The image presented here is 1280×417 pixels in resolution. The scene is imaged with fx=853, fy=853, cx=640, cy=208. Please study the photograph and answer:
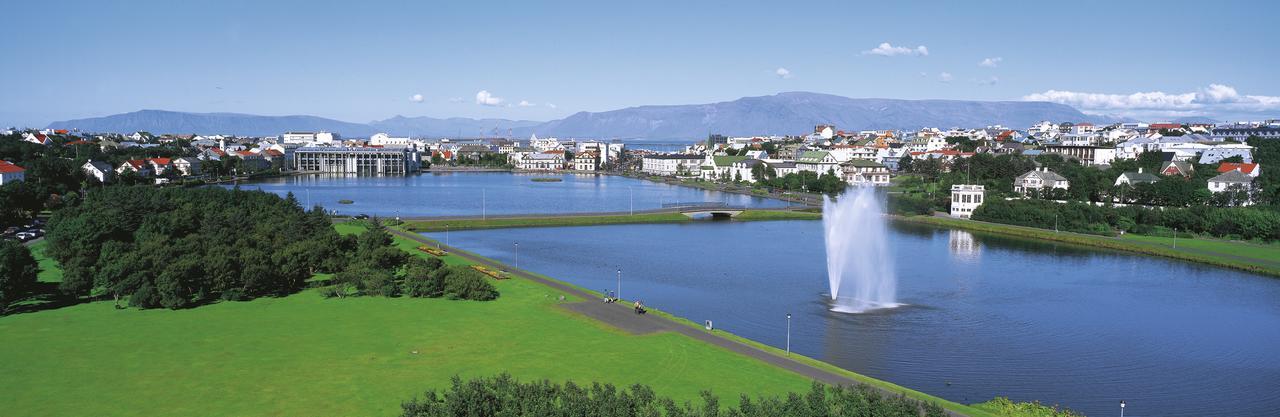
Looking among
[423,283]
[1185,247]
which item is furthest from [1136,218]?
[423,283]

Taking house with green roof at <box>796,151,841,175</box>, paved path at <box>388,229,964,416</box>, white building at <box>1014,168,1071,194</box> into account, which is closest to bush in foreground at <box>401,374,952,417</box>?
paved path at <box>388,229,964,416</box>

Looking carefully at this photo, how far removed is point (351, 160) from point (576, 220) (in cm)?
6483

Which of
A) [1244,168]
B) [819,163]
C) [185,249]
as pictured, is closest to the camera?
[185,249]

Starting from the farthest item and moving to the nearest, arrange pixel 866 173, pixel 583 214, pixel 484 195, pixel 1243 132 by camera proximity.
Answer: pixel 1243 132, pixel 866 173, pixel 484 195, pixel 583 214

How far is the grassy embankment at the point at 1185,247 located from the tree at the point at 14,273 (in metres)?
38.9

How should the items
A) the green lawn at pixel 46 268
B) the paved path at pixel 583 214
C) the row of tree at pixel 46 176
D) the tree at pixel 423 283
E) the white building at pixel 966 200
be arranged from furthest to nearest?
1. the white building at pixel 966 200
2. the paved path at pixel 583 214
3. the row of tree at pixel 46 176
4. the green lawn at pixel 46 268
5. the tree at pixel 423 283

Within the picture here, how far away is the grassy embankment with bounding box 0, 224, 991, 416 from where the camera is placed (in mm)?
14258

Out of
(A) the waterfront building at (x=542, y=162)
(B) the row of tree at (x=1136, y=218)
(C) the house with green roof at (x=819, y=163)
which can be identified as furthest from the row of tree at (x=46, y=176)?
(C) the house with green roof at (x=819, y=163)

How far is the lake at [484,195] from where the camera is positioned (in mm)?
52312

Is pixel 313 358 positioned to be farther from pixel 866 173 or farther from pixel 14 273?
pixel 866 173

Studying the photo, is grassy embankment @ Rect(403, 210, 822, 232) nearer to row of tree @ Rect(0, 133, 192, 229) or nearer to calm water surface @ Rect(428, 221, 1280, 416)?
calm water surface @ Rect(428, 221, 1280, 416)

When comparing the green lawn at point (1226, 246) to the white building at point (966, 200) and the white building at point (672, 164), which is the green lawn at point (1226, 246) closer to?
the white building at point (966, 200)

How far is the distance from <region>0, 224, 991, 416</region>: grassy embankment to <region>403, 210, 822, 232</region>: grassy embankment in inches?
775

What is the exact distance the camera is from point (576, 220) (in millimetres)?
44625
